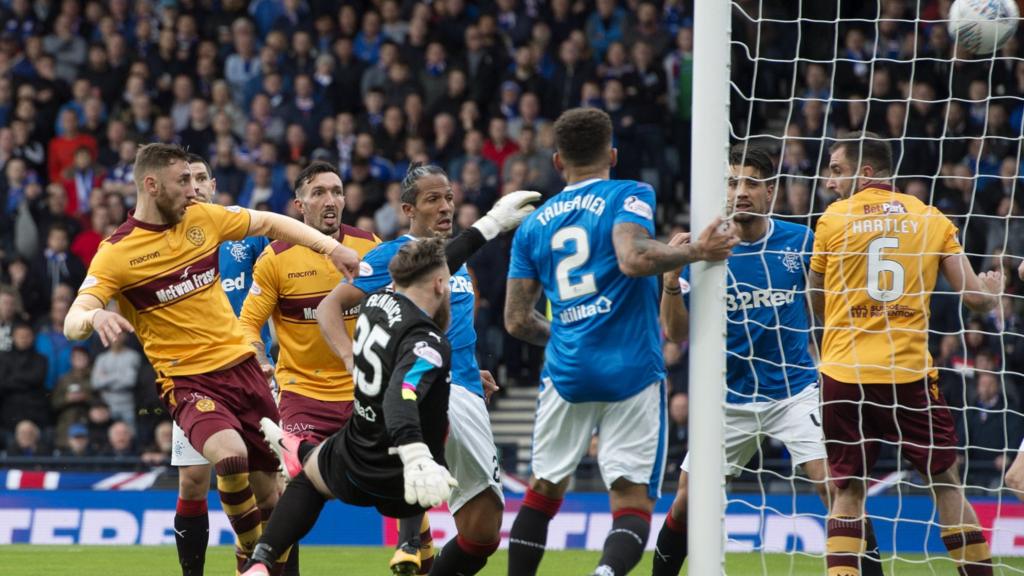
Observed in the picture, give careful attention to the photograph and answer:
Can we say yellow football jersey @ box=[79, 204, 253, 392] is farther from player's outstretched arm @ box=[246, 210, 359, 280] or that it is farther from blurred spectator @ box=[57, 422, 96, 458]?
blurred spectator @ box=[57, 422, 96, 458]

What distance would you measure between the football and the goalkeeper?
141 cm

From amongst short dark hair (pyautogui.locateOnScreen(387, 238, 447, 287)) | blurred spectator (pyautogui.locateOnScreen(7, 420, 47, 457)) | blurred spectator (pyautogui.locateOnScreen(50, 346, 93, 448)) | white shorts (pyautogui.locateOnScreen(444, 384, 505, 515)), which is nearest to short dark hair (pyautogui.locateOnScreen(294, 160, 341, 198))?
white shorts (pyautogui.locateOnScreen(444, 384, 505, 515))

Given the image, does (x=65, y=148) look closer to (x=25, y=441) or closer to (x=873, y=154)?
(x=25, y=441)

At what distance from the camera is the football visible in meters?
7.72

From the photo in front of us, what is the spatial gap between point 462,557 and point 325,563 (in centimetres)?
432

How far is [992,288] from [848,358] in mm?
848

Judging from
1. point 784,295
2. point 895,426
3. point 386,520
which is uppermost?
point 784,295

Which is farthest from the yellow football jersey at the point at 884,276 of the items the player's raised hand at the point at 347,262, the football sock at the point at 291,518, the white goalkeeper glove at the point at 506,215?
the football sock at the point at 291,518

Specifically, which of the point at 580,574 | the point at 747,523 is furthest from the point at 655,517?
the point at 580,574

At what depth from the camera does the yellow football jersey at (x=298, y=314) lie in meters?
8.22

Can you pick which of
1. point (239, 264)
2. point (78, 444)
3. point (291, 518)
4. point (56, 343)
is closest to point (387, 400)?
point (291, 518)

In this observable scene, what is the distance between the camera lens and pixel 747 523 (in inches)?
476

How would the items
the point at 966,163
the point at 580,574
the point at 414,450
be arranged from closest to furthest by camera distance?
the point at 414,450
the point at 580,574
the point at 966,163

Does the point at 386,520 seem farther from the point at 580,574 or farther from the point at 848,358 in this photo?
the point at 848,358
